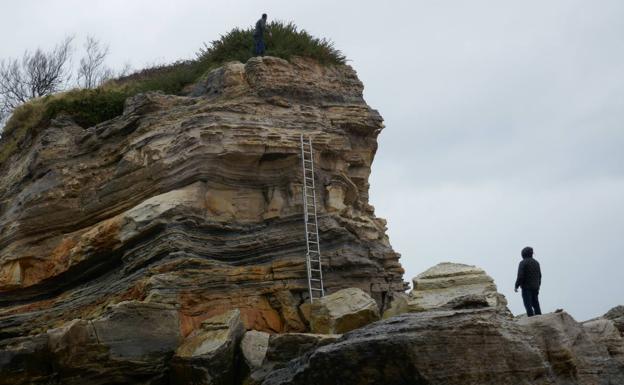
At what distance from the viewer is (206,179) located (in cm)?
1770

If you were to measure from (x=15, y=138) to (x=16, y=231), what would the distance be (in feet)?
20.3

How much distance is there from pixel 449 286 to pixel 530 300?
1580 millimetres

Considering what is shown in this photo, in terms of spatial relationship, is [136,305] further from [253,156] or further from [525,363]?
[525,363]

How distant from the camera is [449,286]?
16578 mm

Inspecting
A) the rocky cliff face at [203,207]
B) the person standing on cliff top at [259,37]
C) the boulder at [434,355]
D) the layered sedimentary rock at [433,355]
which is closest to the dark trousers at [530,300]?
the rocky cliff face at [203,207]

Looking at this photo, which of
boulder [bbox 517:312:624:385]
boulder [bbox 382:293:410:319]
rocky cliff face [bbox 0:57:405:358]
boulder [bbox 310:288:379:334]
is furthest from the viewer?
rocky cliff face [bbox 0:57:405:358]

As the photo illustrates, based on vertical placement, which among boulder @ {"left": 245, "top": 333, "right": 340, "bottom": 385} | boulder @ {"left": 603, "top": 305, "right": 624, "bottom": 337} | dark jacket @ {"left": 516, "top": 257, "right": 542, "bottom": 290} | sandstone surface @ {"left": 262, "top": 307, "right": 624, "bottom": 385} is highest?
dark jacket @ {"left": 516, "top": 257, "right": 542, "bottom": 290}

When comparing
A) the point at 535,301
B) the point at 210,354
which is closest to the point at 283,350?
the point at 210,354

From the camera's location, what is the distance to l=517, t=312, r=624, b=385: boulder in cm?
1232

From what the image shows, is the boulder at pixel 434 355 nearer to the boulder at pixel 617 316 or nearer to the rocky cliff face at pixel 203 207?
the rocky cliff face at pixel 203 207

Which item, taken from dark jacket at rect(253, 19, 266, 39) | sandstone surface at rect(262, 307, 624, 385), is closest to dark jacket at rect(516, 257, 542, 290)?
sandstone surface at rect(262, 307, 624, 385)

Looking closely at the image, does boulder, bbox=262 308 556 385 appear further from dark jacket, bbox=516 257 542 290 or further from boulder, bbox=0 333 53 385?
boulder, bbox=0 333 53 385

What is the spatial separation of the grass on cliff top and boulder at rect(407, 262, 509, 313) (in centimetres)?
734

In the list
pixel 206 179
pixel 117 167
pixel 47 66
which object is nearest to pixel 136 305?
pixel 206 179
